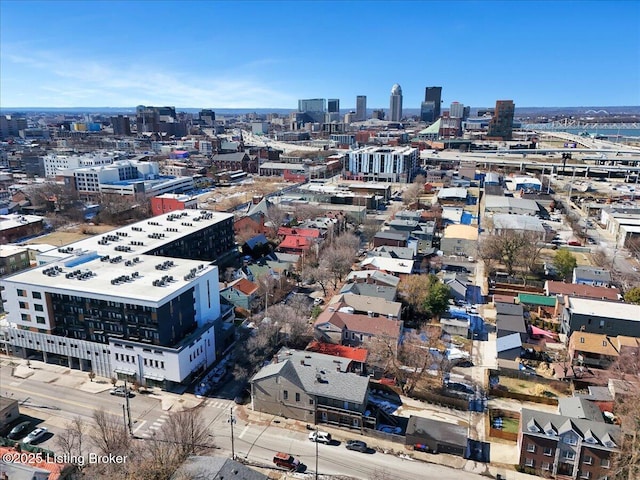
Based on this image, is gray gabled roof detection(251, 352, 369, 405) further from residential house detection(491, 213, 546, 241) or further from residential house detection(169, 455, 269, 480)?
residential house detection(491, 213, 546, 241)

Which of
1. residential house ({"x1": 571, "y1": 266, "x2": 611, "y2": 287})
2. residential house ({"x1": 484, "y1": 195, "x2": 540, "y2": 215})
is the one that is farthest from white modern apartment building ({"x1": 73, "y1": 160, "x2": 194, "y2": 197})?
residential house ({"x1": 571, "y1": 266, "x2": 611, "y2": 287})

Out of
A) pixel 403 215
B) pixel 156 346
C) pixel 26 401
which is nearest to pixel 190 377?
pixel 156 346

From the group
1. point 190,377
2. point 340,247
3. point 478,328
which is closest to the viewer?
point 190,377

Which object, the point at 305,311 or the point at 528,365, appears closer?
the point at 528,365

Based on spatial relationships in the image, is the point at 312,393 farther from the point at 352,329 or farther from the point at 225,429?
the point at 352,329

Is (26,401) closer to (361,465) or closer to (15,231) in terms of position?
(361,465)

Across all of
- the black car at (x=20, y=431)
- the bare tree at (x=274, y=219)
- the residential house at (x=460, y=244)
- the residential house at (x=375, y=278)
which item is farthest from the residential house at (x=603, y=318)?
the black car at (x=20, y=431)
